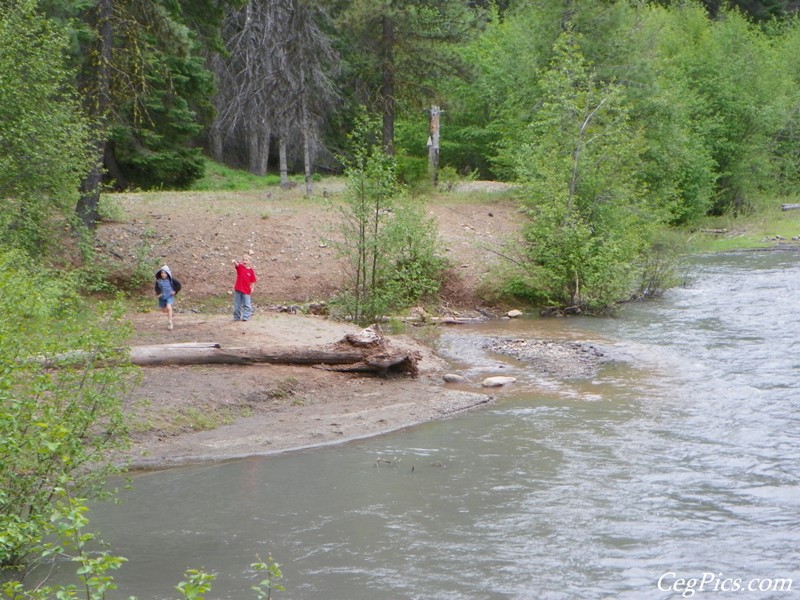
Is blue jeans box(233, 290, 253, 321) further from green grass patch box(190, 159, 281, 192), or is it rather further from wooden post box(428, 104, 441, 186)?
green grass patch box(190, 159, 281, 192)

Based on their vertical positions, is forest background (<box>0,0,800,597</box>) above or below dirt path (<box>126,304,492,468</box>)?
above

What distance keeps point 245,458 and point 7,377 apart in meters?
5.63

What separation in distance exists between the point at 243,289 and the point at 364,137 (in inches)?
779

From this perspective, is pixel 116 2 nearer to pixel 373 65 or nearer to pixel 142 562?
pixel 373 65

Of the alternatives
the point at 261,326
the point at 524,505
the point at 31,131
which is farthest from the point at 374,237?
the point at 524,505

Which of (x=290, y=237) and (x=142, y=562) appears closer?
(x=142, y=562)

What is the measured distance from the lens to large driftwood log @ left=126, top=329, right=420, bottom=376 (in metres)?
16.0

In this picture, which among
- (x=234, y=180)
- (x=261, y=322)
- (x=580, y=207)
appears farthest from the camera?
(x=234, y=180)

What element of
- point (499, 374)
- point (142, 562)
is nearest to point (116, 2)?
point (499, 374)

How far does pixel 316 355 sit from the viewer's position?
16.9 meters

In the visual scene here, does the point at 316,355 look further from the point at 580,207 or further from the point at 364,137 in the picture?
the point at 364,137

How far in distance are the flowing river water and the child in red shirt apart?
19.2 ft

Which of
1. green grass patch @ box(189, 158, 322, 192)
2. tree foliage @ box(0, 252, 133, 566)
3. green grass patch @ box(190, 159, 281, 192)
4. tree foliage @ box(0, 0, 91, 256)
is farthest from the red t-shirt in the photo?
green grass patch @ box(190, 159, 281, 192)

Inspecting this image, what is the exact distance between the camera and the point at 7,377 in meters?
7.73
